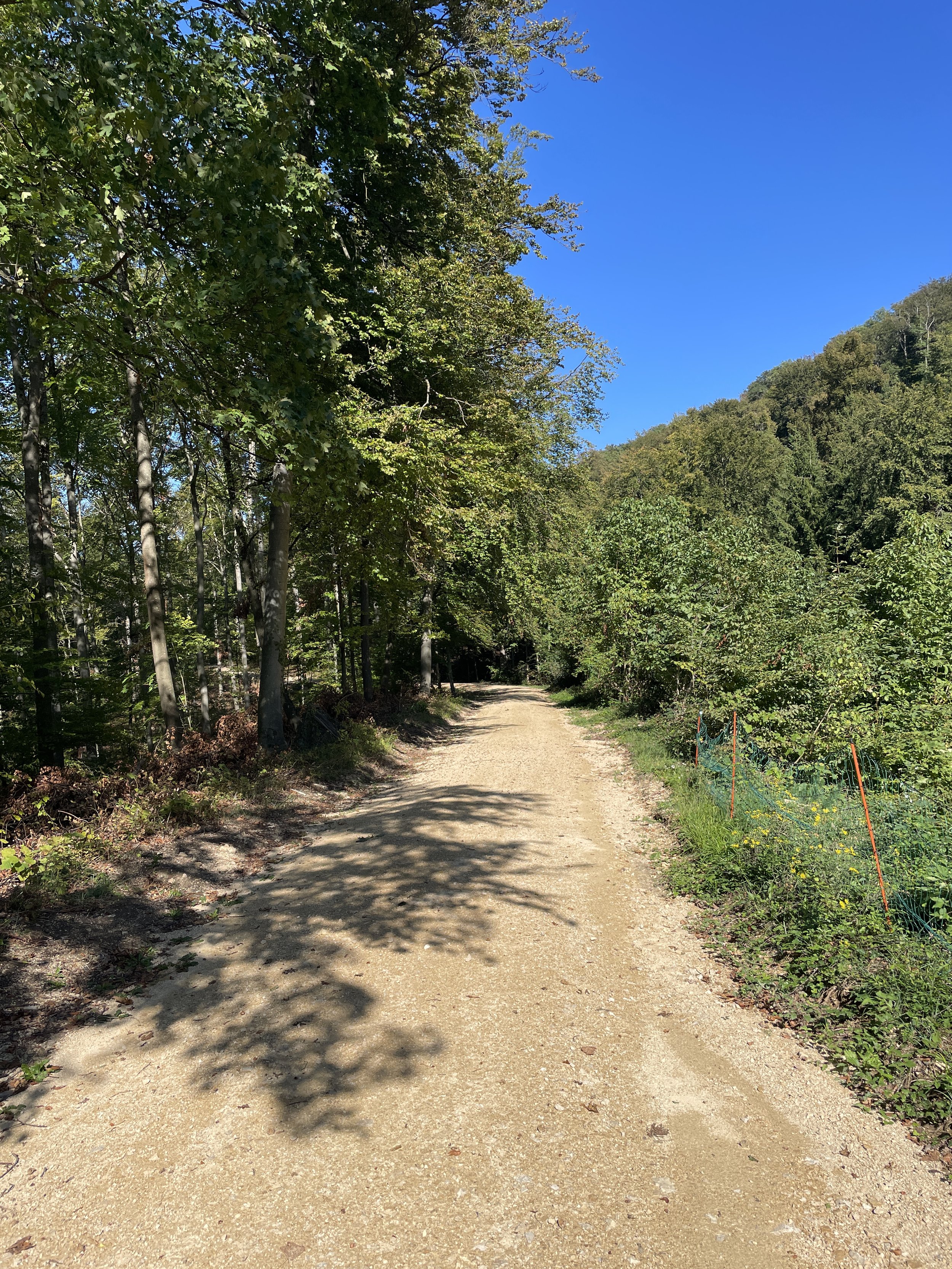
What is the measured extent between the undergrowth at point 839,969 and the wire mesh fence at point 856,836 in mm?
59

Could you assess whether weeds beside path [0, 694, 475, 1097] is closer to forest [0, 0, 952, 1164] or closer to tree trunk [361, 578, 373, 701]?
forest [0, 0, 952, 1164]

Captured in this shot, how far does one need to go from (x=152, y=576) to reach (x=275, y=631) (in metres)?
2.05

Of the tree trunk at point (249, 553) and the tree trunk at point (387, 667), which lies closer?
the tree trunk at point (249, 553)

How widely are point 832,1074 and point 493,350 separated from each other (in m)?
16.4

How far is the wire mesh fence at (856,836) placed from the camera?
450cm

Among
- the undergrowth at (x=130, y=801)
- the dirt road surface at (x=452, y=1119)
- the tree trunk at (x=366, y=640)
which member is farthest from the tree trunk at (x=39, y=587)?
the tree trunk at (x=366, y=640)

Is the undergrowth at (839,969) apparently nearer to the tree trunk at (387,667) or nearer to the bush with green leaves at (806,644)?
the bush with green leaves at (806,644)

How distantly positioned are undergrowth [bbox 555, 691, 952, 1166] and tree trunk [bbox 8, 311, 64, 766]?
821cm

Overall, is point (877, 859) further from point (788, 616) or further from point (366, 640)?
point (366, 640)

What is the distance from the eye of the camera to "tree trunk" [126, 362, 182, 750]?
1018 centimetres

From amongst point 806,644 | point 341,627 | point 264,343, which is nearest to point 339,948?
point 264,343

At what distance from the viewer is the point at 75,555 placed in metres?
18.6

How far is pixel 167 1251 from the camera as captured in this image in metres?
2.64

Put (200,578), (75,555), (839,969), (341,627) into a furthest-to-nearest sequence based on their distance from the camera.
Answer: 1. (75,555)
2. (341,627)
3. (200,578)
4. (839,969)
